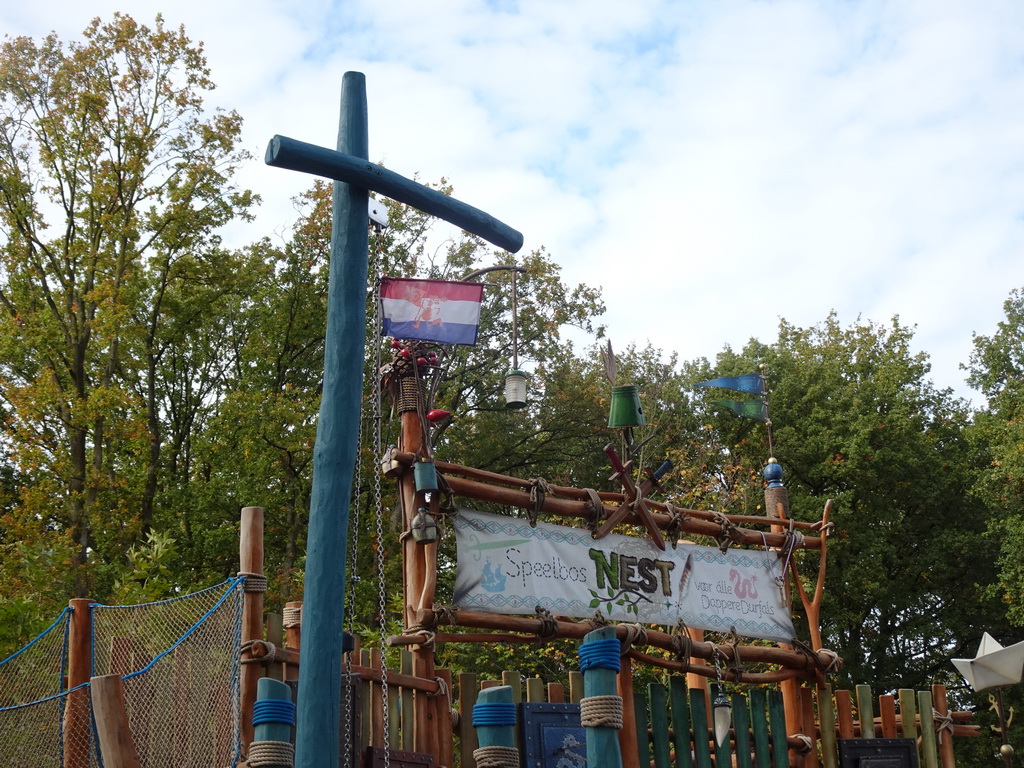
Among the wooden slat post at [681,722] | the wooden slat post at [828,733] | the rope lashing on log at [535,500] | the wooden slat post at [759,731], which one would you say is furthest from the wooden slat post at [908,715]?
the rope lashing on log at [535,500]

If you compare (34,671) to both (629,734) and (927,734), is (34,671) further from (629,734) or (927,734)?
(927,734)

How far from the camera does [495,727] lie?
467 centimetres

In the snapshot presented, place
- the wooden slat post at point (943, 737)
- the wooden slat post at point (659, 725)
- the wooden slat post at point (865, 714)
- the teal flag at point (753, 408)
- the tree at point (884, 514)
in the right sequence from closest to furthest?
1. the wooden slat post at point (659, 725)
2. the wooden slat post at point (865, 714)
3. the wooden slat post at point (943, 737)
4. the teal flag at point (753, 408)
5. the tree at point (884, 514)

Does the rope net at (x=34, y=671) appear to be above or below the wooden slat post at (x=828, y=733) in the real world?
above

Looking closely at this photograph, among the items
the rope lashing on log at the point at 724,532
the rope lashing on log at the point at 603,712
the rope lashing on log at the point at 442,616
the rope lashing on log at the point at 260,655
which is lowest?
the rope lashing on log at the point at 603,712

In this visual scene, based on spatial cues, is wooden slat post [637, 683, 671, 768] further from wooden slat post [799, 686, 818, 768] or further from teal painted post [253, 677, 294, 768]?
teal painted post [253, 677, 294, 768]

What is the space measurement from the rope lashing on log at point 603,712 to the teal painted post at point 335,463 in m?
1.20

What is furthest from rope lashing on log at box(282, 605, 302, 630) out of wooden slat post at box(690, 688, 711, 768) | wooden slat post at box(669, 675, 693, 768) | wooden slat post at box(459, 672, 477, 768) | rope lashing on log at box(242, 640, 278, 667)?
wooden slat post at box(690, 688, 711, 768)

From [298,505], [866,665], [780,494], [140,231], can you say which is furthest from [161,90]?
[866,665]

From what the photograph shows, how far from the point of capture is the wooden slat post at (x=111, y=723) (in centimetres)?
530

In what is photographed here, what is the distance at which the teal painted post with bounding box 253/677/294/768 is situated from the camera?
441 cm

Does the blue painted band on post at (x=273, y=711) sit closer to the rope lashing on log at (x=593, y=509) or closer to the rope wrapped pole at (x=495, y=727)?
the rope wrapped pole at (x=495, y=727)

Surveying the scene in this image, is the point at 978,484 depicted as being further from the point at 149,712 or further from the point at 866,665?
the point at 149,712

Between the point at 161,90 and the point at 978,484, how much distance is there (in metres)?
16.6
